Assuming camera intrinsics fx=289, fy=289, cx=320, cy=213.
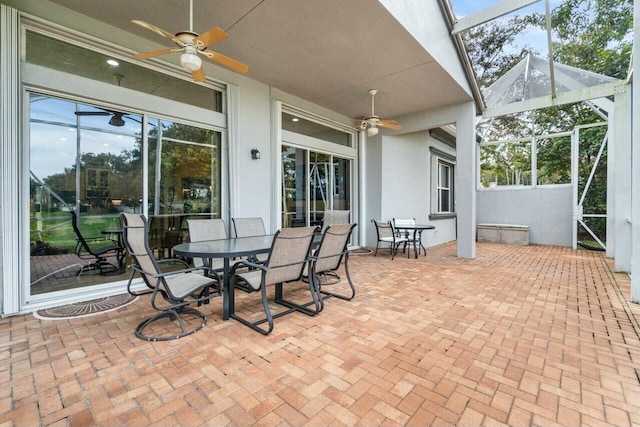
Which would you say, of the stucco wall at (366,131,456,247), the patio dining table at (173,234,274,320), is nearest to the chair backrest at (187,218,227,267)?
the patio dining table at (173,234,274,320)

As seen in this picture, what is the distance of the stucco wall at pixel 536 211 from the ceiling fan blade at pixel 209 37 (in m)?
9.93

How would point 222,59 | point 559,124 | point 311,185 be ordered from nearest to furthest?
point 222,59 → point 311,185 → point 559,124

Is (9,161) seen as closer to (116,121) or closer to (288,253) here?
(116,121)

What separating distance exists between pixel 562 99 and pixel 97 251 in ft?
29.9

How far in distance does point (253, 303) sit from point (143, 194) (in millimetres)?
2297

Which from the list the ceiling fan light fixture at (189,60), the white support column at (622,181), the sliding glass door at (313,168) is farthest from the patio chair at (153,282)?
the white support column at (622,181)

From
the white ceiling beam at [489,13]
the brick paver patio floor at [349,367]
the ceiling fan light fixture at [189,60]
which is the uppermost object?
the white ceiling beam at [489,13]

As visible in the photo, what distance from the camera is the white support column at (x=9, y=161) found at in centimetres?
300

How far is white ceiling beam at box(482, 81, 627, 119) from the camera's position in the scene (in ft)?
18.5

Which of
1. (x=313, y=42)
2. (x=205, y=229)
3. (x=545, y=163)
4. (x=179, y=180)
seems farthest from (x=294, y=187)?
(x=545, y=163)

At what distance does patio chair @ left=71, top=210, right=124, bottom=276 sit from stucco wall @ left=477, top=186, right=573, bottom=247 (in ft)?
34.4

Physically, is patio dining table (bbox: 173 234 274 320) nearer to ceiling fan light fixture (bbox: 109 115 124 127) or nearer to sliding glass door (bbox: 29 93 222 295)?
sliding glass door (bbox: 29 93 222 295)

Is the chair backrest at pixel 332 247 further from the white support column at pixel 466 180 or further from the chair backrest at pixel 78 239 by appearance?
the white support column at pixel 466 180

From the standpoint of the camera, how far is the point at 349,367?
2131 millimetres
